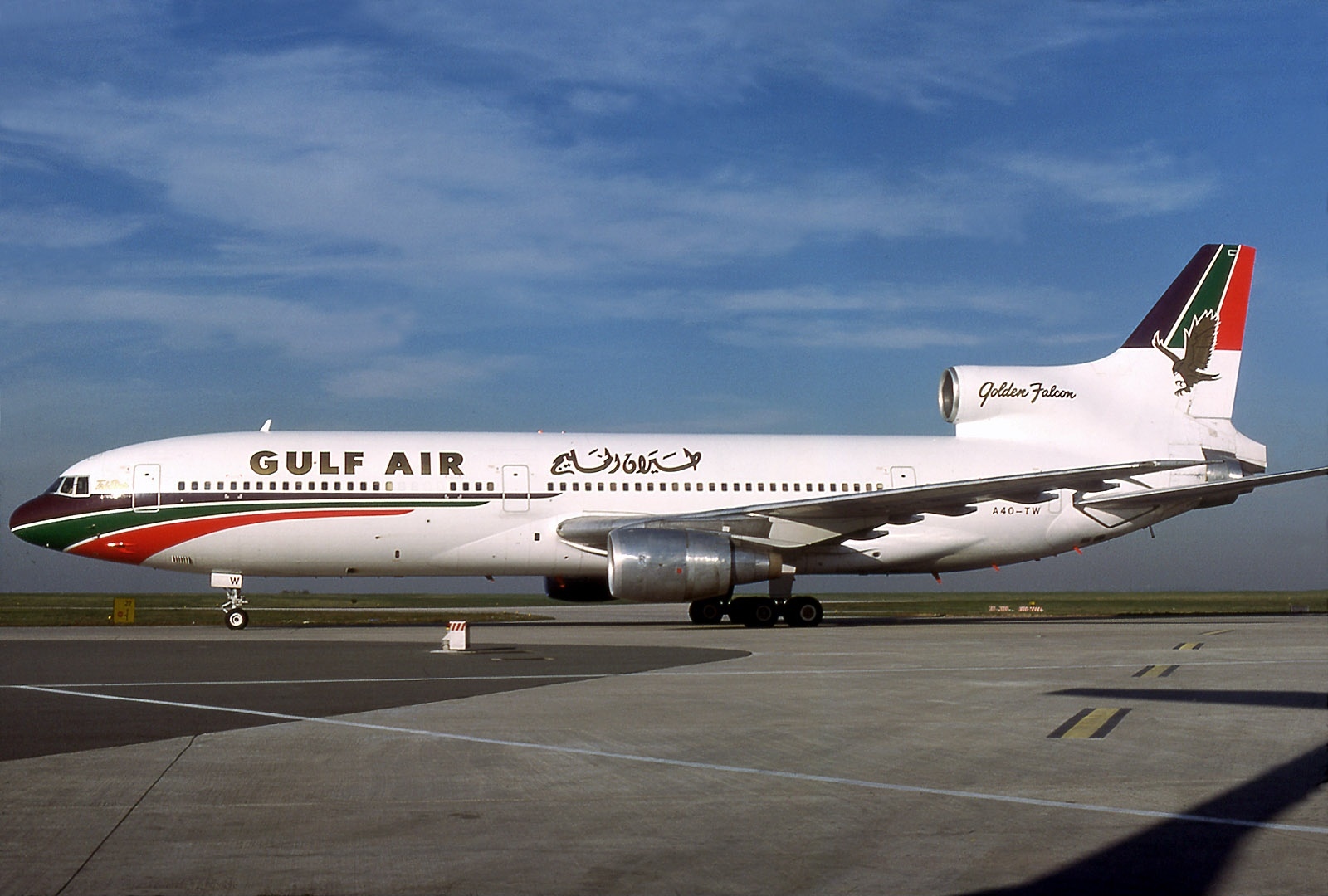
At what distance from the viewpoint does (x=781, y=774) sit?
7965mm

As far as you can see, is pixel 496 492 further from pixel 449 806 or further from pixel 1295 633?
pixel 449 806

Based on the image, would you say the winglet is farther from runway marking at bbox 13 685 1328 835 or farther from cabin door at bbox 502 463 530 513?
runway marking at bbox 13 685 1328 835

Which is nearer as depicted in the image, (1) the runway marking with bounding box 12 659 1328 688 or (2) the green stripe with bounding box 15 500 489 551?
(1) the runway marking with bounding box 12 659 1328 688

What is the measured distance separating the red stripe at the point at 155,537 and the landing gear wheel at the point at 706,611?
9.47 metres

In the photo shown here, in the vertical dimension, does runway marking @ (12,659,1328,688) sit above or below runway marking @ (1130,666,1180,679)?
above

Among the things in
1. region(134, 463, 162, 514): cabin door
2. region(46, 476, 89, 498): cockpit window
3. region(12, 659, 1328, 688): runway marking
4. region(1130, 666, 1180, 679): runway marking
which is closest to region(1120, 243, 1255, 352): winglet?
region(12, 659, 1328, 688): runway marking

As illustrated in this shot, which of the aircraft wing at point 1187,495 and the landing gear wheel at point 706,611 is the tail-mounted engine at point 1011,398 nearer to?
the aircraft wing at point 1187,495

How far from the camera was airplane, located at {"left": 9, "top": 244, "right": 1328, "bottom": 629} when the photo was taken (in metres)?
24.4

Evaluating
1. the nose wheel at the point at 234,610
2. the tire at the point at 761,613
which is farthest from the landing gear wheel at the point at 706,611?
the nose wheel at the point at 234,610

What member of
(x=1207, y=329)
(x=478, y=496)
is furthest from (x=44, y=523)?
(x=1207, y=329)

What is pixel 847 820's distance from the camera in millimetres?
6551

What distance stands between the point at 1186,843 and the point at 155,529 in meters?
22.3

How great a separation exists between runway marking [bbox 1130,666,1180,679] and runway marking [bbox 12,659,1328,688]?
32 cm

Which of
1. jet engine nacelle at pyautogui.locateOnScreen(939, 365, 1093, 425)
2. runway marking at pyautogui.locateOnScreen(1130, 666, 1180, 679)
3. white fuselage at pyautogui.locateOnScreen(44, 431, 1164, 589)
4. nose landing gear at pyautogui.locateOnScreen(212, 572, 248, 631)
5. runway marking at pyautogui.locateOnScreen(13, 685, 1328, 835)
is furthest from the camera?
jet engine nacelle at pyautogui.locateOnScreen(939, 365, 1093, 425)
